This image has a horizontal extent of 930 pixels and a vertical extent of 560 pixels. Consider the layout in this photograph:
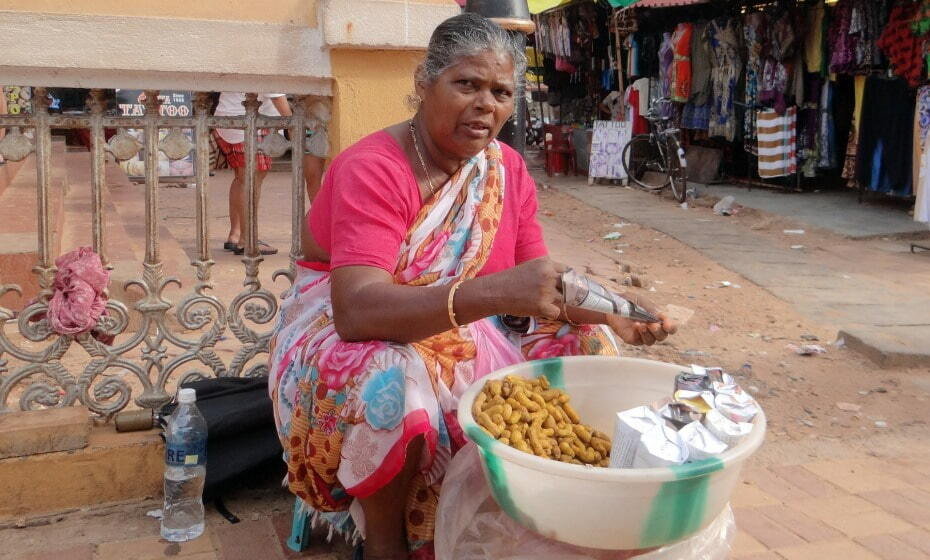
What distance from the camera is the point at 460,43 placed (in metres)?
2.27

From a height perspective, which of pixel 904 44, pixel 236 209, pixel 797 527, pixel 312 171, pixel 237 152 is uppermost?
pixel 904 44

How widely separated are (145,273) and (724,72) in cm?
988

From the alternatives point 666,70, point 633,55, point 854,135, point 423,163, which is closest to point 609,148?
point 666,70

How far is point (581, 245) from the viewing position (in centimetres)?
841

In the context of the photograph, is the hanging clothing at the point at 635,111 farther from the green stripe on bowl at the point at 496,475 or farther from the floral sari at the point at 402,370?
the green stripe on bowl at the point at 496,475

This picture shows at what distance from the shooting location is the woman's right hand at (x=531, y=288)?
2.00 metres

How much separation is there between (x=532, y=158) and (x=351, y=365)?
14.8 metres

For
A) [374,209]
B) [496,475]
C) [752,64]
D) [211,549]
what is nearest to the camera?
[496,475]

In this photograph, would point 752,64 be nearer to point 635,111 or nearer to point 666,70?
point 666,70

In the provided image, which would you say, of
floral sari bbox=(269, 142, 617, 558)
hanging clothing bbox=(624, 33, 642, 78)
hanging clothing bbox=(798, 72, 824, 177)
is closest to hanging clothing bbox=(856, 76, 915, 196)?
hanging clothing bbox=(798, 72, 824, 177)

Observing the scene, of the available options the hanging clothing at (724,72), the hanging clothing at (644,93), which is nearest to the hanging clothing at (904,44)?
the hanging clothing at (724,72)

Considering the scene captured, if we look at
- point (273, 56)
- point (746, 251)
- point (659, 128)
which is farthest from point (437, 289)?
point (659, 128)

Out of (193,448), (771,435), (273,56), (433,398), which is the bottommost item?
(771,435)

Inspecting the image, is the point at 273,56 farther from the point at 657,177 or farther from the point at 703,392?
the point at 657,177
